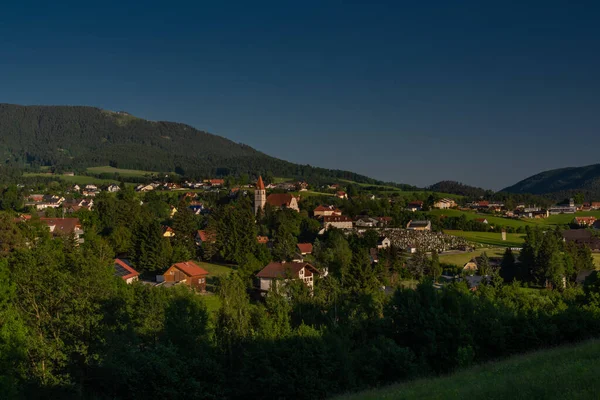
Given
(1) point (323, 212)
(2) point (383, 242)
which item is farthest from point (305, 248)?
(1) point (323, 212)

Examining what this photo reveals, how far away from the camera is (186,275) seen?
4703 cm

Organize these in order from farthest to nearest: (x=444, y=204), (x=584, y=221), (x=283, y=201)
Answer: (x=444, y=204), (x=584, y=221), (x=283, y=201)

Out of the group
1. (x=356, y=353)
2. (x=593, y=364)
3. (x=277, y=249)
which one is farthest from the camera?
(x=277, y=249)

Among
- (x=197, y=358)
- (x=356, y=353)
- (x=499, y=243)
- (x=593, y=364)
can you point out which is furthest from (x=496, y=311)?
(x=499, y=243)

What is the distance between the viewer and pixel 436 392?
14.0 metres

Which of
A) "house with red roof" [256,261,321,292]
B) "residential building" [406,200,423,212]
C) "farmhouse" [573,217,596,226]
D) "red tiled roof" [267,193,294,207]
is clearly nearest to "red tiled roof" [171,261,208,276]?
"house with red roof" [256,261,321,292]

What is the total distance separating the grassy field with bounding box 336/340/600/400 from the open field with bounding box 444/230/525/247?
2728 inches

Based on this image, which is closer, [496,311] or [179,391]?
[179,391]

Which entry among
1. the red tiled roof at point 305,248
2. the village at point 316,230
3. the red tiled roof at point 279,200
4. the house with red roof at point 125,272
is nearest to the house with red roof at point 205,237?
the village at point 316,230

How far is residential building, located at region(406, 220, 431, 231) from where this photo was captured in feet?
305

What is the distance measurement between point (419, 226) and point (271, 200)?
2921 cm

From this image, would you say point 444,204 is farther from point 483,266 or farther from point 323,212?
point 483,266

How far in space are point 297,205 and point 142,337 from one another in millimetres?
83304

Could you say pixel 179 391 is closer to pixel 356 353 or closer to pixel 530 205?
pixel 356 353
